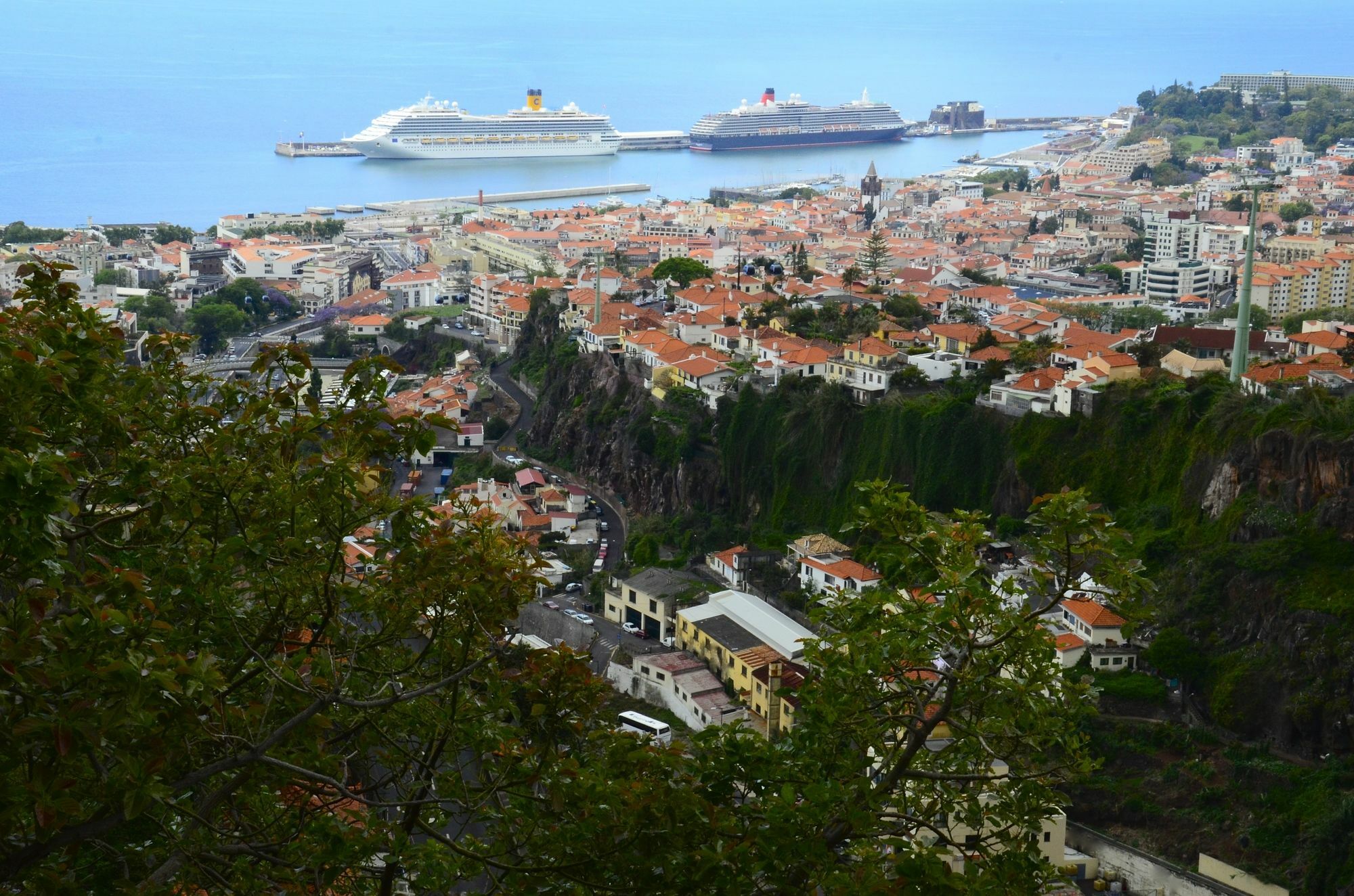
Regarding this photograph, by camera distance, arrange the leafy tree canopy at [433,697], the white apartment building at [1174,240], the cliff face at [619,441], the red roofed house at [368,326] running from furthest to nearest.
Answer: the white apartment building at [1174,240], the red roofed house at [368,326], the cliff face at [619,441], the leafy tree canopy at [433,697]

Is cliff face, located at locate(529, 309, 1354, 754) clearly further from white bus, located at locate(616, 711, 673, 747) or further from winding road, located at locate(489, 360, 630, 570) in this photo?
white bus, located at locate(616, 711, 673, 747)

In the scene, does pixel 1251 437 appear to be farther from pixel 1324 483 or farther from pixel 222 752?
pixel 222 752

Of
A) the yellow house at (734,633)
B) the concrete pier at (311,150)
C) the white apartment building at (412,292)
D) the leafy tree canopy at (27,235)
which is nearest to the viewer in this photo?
the yellow house at (734,633)

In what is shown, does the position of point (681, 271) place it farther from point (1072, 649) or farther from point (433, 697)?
point (433, 697)

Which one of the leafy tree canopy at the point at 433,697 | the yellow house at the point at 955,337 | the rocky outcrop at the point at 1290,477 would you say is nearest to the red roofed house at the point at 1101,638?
the rocky outcrop at the point at 1290,477

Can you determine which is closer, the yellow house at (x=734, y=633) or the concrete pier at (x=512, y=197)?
the yellow house at (x=734, y=633)

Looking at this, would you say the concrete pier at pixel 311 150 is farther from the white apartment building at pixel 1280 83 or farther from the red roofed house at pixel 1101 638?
the red roofed house at pixel 1101 638

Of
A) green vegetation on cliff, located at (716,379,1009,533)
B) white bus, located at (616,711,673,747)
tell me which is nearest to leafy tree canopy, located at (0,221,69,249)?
green vegetation on cliff, located at (716,379,1009,533)
